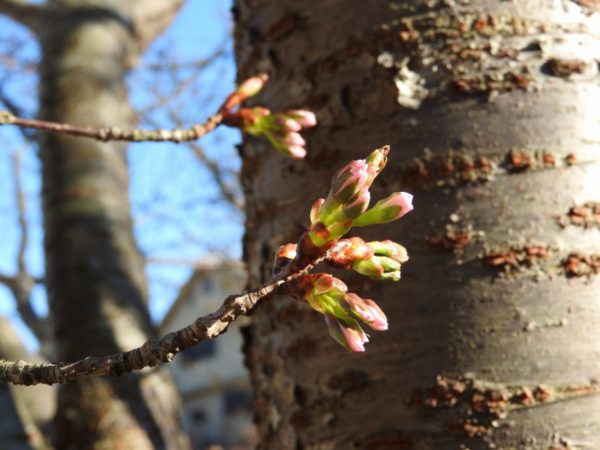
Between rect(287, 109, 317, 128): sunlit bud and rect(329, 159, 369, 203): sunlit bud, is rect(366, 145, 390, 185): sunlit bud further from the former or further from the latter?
rect(287, 109, 317, 128): sunlit bud

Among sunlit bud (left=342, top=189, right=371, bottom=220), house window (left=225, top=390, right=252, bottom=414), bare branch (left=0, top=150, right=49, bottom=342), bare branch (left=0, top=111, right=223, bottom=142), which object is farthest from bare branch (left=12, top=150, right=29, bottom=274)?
house window (left=225, top=390, right=252, bottom=414)

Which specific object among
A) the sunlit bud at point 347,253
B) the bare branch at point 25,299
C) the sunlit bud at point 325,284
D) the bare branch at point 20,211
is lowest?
the sunlit bud at point 325,284

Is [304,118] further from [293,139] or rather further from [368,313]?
[368,313]

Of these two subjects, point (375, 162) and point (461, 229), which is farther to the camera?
point (461, 229)

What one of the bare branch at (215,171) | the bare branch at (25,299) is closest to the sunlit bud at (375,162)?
the bare branch at (25,299)

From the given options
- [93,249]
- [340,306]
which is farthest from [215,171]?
[340,306]

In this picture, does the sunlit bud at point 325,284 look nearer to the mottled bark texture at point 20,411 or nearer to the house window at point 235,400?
the mottled bark texture at point 20,411

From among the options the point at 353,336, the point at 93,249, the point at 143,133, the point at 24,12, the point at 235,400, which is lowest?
the point at 353,336
